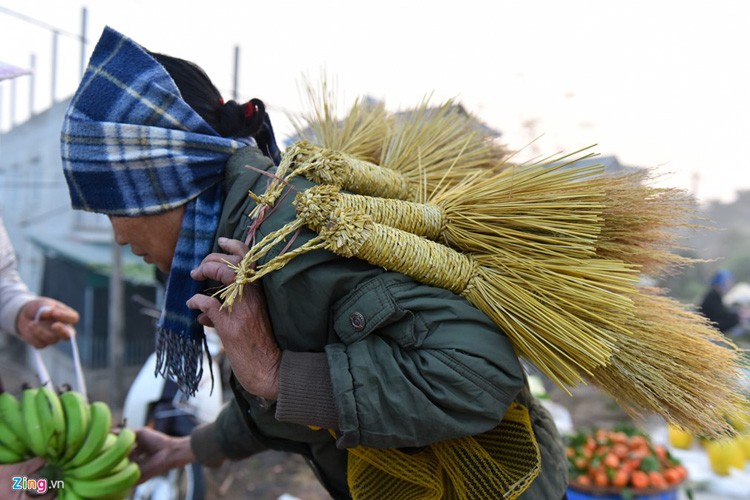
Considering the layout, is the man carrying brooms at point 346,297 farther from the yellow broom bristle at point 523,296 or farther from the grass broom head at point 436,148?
the grass broom head at point 436,148

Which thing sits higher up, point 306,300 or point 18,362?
point 306,300

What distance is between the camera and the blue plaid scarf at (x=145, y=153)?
115 cm

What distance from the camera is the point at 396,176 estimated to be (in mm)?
1345

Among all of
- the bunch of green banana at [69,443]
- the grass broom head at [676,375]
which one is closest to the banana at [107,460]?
the bunch of green banana at [69,443]

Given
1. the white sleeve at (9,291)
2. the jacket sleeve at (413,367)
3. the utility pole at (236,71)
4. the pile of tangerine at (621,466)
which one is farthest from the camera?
the utility pole at (236,71)

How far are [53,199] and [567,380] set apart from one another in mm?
6005

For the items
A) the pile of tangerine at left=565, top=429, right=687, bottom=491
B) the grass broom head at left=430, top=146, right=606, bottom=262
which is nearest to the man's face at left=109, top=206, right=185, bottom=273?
the grass broom head at left=430, top=146, right=606, bottom=262

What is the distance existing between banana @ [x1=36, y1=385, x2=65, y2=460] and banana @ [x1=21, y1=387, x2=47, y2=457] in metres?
0.01

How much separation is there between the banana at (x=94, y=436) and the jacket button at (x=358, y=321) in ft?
4.45

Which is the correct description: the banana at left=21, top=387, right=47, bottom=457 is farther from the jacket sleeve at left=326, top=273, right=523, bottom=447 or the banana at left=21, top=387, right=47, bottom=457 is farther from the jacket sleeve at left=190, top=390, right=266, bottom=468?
the jacket sleeve at left=326, top=273, right=523, bottom=447

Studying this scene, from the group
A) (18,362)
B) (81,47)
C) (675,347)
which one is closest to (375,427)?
(675,347)

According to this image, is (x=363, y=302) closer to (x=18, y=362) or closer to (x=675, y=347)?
(x=675, y=347)

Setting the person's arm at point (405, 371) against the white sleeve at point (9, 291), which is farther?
the white sleeve at point (9, 291)

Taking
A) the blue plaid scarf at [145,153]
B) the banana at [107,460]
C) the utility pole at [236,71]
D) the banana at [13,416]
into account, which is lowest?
the banana at [107,460]
